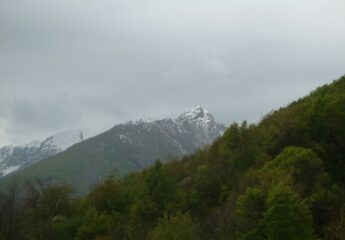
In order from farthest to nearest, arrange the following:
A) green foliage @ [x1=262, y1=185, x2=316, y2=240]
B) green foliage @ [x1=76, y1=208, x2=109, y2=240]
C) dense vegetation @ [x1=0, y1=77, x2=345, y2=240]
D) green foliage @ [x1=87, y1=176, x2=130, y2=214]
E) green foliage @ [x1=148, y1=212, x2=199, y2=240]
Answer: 1. green foliage @ [x1=87, y1=176, x2=130, y2=214]
2. green foliage @ [x1=76, y1=208, x2=109, y2=240]
3. dense vegetation @ [x1=0, y1=77, x2=345, y2=240]
4. green foliage @ [x1=262, y1=185, x2=316, y2=240]
5. green foliage @ [x1=148, y1=212, x2=199, y2=240]

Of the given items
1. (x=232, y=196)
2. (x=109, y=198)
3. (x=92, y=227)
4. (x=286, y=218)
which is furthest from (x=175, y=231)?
(x=109, y=198)

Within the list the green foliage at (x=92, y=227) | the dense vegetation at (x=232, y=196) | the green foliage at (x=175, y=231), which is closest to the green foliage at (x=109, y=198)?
the dense vegetation at (x=232, y=196)

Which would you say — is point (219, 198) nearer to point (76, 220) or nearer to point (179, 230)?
point (76, 220)

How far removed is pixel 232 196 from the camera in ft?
184

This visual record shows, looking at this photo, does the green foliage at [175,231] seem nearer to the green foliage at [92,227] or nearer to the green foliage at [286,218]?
the green foliage at [286,218]

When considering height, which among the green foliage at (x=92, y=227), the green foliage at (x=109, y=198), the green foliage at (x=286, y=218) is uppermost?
the green foliage at (x=109, y=198)

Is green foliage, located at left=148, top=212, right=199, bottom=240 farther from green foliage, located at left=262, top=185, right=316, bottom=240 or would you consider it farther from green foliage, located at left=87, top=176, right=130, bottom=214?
green foliage, located at left=87, top=176, right=130, bottom=214

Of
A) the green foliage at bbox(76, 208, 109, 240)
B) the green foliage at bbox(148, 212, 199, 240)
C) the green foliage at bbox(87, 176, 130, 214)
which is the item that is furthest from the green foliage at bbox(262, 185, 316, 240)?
the green foliage at bbox(87, 176, 130, 214)

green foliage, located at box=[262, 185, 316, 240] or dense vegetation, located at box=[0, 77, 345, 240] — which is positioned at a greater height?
dense vegetation, located at box=[0, 77, 345, 240]

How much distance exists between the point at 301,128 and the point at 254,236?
29145mm

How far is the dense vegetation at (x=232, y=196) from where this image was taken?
44375 millimetres

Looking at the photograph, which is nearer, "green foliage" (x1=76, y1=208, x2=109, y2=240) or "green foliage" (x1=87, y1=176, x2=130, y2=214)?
"green foliage" (x1=76, y1=208, x2=109, y2=240)

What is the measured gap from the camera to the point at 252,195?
46875 mm

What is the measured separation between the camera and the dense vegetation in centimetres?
4438
